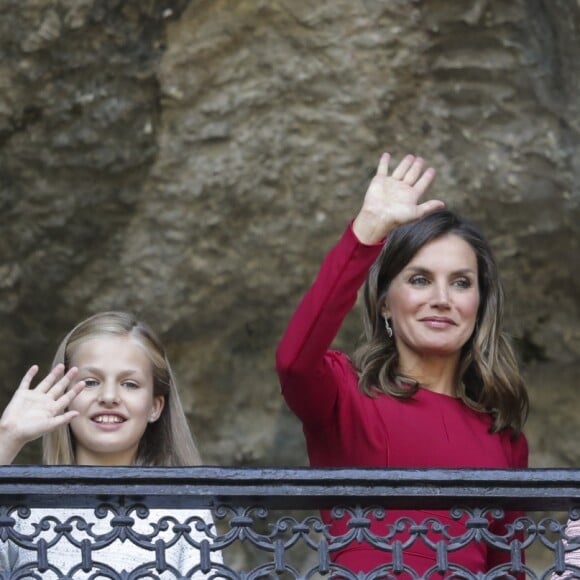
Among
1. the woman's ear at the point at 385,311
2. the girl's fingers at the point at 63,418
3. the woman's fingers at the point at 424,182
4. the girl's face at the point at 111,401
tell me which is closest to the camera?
the girl's fingers at the point at 63,418

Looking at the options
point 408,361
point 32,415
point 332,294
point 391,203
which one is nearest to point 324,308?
point 332,294

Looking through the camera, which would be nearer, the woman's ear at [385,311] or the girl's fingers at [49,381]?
the girl's fingers at [49,381]

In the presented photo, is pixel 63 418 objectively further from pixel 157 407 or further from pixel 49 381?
pixel 157 407

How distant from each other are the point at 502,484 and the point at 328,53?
169 centimetres

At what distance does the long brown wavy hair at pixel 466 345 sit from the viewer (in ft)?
12.1

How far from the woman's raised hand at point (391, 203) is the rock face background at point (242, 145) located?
101 cm

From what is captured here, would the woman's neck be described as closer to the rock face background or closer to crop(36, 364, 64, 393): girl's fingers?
crop(36, 364, 64, 393): girl's fingers

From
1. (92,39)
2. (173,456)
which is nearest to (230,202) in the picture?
(92,39)

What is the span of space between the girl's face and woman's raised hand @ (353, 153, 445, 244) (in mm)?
632

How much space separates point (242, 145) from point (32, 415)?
138 centimetres

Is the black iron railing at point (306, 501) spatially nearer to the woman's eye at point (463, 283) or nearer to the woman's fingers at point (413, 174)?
the woman's fingers at point (413, 174)

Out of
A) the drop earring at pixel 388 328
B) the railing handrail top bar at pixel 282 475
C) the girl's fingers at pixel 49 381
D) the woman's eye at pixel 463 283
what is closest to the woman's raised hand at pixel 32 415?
the girl's fingers at pixel 49 381

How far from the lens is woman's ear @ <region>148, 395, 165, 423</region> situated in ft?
12.5

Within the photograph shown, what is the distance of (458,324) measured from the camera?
12.2 feet
